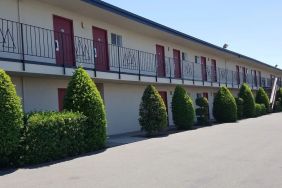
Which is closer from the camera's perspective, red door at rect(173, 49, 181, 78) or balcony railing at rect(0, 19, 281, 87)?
balcony railing at rect(0, 19, 281, 87)

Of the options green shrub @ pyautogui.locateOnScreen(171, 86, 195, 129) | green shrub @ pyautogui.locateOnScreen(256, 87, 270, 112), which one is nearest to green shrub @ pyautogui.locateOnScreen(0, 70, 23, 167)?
green shrub @ pyautogui.locateOnScreen(171, 86, 195, 129)

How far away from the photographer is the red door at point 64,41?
47.8ft

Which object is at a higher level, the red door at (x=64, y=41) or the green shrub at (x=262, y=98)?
the red door at (x=64, y=41)

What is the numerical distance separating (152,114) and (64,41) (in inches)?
181

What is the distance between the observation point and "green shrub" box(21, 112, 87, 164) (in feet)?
32.5

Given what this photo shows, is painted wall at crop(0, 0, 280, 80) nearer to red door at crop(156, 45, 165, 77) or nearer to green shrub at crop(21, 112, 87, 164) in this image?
red door at crop(156, 45, 165, 77)

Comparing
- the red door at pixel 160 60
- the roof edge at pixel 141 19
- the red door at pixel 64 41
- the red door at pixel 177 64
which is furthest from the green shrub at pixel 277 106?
the red door at pixel 64 41

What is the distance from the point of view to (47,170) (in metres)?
9.16

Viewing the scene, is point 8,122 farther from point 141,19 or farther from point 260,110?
point 260,110

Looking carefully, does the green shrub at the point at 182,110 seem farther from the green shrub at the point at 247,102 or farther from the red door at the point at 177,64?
the green shrub at the point at 247,102

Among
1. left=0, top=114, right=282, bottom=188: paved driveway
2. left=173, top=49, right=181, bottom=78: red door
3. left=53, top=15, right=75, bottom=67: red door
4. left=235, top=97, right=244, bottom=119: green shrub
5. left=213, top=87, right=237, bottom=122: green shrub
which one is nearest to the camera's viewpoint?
left=0, top=114, right=282, bottom=188: paved driveway

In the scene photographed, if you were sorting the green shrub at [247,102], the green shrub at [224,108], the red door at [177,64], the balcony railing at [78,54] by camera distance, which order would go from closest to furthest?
the balcony railing at [78,54] < the green shrub at [224,108] < the red door at [177,64] < the green shrub at [247,102]

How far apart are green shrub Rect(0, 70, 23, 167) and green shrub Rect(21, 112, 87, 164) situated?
12.8 inches

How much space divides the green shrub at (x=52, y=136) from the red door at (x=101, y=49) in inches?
220
